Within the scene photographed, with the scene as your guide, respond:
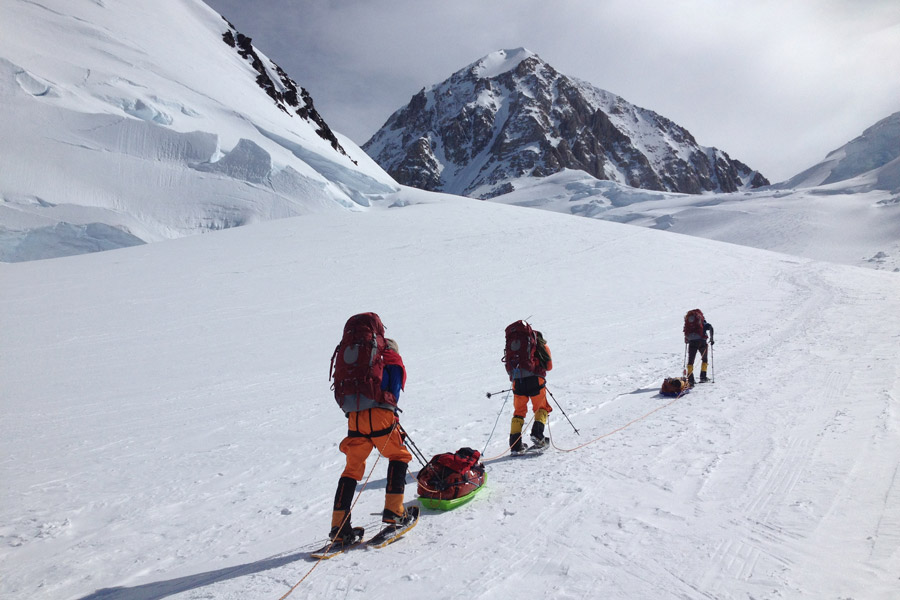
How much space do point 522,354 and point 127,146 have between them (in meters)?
25.6

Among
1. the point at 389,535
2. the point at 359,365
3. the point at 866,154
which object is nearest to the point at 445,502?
the point at 389,535

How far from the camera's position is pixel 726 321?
565 inches

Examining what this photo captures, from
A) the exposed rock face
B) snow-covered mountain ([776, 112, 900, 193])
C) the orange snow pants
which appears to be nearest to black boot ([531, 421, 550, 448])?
the orange snow pants

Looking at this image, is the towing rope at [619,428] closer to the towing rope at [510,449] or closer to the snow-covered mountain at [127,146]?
the towing rope at [510,449]

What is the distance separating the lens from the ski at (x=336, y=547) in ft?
11.4

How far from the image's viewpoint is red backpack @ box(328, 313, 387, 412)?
3635 mm

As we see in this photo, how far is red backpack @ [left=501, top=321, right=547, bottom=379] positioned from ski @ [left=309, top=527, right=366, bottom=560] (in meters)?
2.59

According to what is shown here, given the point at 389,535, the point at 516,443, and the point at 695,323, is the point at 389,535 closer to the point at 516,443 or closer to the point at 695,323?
the point at 516,443

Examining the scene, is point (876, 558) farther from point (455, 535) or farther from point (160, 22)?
point (160, 22)

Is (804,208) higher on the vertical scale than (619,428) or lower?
higher

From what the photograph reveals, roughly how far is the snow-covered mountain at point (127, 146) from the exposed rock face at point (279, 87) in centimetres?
947

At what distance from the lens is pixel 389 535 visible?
12.1 ft

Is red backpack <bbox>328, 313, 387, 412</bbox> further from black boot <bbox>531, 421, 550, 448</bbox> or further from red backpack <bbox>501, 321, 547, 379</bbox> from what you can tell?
black boot <bbox>531, 421, 550, 448</bbox>

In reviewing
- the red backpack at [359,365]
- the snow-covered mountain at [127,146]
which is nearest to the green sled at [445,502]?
the red backpack at [359,365]
